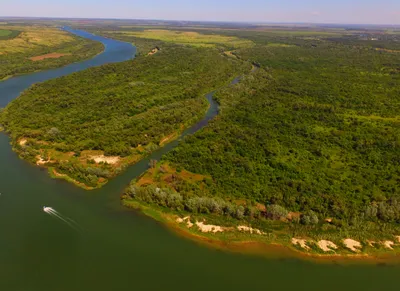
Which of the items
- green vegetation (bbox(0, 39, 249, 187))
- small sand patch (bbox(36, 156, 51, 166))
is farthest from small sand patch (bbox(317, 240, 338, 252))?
small sand patch (bbox(36, 156, 51, 166))

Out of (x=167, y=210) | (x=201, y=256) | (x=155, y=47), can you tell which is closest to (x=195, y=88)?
(x=167, y=210)

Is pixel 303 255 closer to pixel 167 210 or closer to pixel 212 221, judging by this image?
pixel 212 221

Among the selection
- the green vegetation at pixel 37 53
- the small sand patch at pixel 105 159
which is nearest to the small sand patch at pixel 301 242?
the small sand patch at pixel 105 159

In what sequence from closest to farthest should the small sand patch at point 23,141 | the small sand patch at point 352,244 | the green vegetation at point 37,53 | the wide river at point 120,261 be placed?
the wide river at point 120,261 → the small sand patch at point 352,244 → the small sand patch at point 23,141 → the green vegetation at point 37,53

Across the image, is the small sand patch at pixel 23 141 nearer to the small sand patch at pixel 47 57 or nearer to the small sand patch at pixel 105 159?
the small sand patch at pixel 105 159

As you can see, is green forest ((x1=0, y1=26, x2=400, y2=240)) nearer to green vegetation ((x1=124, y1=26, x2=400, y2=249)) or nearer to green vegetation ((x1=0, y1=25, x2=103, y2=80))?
green vegetation ((x1=124, y1=26, x2=400, y2=249))

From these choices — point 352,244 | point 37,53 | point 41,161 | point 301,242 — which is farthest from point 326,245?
point 37,53
